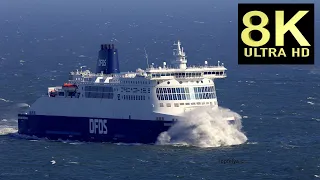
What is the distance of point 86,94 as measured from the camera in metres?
115

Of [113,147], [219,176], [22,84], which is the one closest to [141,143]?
[113,147]

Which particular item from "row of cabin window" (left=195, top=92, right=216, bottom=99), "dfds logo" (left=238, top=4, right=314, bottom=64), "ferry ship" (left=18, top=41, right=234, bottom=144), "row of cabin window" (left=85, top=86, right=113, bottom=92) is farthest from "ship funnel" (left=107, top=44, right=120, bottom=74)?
"dfds logo" (left=238, top=4, right=314, bottom=64)

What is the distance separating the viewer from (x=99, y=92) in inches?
4476

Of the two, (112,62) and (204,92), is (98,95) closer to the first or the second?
(112,62)

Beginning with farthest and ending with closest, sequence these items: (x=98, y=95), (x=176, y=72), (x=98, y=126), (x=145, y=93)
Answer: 1. (x=98, y=95)
2. (x=98, y=126)
3. (x=145, y=93)
4. (x=176, y=72)

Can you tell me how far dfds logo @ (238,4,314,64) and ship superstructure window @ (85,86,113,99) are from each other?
35.4 metres

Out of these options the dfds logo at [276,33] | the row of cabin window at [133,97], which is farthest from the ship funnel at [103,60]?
the dfds logo at [276,33]

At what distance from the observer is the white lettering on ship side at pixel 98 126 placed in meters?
112

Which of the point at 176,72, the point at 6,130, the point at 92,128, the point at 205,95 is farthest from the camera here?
the point at 6,130

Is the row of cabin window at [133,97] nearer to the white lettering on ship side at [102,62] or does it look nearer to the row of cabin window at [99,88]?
the row of cabin window at [99,88]

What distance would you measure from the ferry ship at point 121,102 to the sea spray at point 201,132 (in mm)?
909

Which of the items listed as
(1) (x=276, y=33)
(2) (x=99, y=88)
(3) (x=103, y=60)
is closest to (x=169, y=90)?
(2) (x=99, y=88)

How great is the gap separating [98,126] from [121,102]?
3368mm

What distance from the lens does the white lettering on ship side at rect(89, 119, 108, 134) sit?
111562mm
